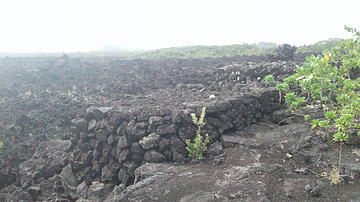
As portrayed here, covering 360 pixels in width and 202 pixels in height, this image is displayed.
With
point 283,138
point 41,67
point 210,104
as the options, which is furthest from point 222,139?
point 41,67

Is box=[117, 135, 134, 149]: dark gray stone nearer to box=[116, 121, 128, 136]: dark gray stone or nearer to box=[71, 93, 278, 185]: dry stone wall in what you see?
box=[71, 93, 278, 185]: dry stone wall

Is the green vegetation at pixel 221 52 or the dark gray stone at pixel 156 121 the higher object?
Result: the green vegetation at pixel 221 52

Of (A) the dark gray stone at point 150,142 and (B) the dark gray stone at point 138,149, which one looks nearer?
(A) the dark gray stone at point 150,142

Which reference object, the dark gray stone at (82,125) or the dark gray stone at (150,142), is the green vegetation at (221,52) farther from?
the dark gray stone at (150,142)

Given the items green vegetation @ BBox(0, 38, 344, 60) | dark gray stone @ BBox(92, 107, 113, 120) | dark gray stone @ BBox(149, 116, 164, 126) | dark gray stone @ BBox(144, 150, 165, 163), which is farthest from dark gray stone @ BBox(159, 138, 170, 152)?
green vegetation @ BBox(0, 38, 344, 60)

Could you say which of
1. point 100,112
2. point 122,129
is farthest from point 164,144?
point 100,112

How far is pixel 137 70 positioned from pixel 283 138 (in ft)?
26.7

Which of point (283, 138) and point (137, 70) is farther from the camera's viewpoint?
point (137, 70)

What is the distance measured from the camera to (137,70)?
11508 mm

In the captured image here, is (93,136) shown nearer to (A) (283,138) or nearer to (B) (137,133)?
(B) (137,133)

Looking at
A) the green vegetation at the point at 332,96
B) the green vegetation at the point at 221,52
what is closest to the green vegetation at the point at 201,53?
the green vegetation at the point at 221,52

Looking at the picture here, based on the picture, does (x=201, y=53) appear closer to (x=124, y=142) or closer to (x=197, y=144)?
(x=124, y=142)

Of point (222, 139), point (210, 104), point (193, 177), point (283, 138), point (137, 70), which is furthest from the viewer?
point (137, 70)

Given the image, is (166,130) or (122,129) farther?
(122,129)
